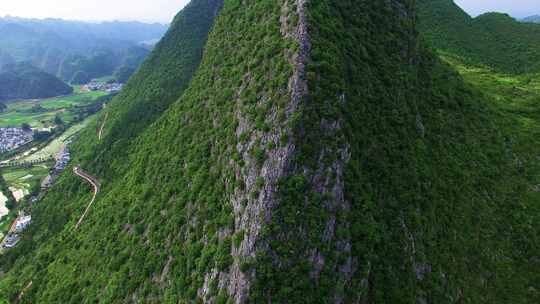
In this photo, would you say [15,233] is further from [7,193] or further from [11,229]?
[7,193]

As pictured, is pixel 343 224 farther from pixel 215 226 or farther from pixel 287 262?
pixel 215 226

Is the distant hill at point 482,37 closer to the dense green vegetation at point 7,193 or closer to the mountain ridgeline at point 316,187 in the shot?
the mountain ridgeline at point 316,187

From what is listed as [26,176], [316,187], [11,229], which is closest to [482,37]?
[316,187]

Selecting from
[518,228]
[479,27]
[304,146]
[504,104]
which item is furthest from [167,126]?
[479,27]

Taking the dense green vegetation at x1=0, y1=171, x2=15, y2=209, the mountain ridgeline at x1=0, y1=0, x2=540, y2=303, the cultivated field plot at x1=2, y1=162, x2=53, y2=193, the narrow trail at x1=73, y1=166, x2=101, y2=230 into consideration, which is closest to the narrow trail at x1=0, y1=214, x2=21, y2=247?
the dense green vegetation at x1=0, y1=171, x2=15, y2=209

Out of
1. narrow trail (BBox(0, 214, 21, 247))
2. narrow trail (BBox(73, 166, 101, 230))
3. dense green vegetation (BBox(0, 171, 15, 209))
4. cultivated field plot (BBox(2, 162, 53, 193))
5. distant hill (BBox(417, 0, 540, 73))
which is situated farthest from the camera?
cultivated field plot (BBox(2, 162, 53, 193))

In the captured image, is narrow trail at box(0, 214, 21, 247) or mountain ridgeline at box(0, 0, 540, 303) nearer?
mountain ridgeline at box(0, 0, 540, 303)

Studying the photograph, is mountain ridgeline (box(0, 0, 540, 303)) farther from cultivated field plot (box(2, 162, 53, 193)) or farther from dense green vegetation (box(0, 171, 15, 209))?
cultivated field plot (box(2, 162, 53, 193))
